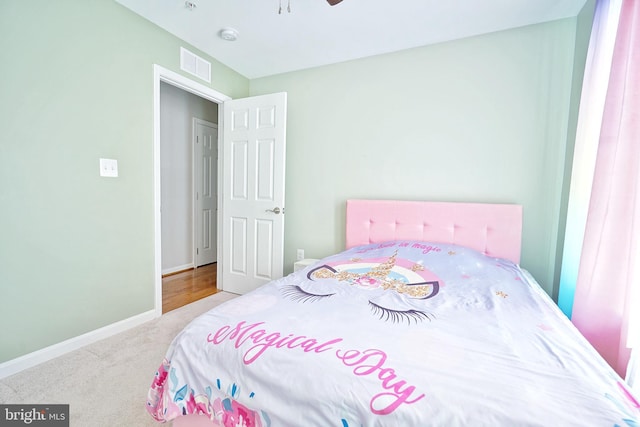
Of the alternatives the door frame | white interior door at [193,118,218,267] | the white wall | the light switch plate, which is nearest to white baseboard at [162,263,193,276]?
the white wall

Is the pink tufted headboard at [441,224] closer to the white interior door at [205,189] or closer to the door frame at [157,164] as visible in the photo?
the door frame at [157,164]

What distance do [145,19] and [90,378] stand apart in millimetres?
2570

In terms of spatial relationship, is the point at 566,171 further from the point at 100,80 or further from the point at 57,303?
the point at 57,303

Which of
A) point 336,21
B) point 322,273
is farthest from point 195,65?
point 322,273

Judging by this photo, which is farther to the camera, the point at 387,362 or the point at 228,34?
the point at 228,34

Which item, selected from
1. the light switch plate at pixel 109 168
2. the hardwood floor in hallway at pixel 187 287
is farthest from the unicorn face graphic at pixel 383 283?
the hardwood floor in hallway at pixel 187 287

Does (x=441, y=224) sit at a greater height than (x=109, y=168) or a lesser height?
lesser

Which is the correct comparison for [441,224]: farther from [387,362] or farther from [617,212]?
[387,362]

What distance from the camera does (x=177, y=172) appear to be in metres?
3.87

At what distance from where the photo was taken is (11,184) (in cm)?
162

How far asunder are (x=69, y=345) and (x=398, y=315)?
7.17 ft

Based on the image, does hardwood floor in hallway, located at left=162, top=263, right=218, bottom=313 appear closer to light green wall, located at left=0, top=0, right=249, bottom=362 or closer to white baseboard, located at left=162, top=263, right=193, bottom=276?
white baseboard, located at left=162, top=263, right=193, bottom=276

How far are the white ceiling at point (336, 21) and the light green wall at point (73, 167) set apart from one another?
33 cm

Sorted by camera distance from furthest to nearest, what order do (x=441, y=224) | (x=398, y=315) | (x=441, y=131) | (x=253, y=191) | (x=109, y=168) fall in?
(x=253, y=191), (x=441, y=131), (x=441, y=224), (x=109, y=168), (x=398, y=315)
